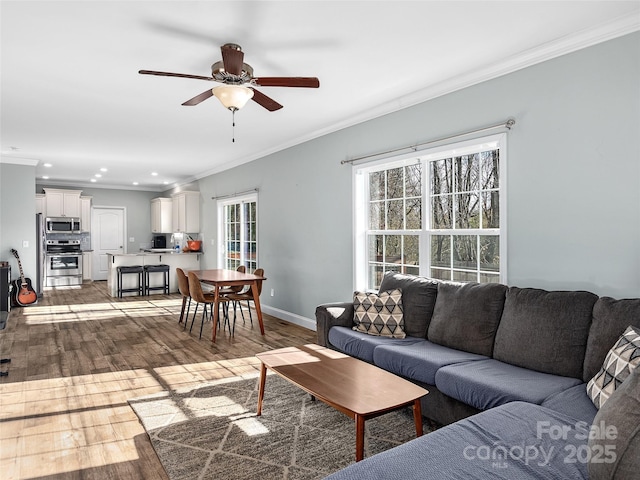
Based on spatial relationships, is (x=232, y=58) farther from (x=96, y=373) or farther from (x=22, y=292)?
(x=22, y=292)

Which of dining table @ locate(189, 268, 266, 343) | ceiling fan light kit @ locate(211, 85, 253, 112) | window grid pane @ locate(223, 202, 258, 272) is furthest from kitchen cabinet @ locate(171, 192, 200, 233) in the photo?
ceiling fan light kit @ locate(211, 85, 253, 112)

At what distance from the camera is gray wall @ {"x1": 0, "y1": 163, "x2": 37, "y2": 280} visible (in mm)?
7238

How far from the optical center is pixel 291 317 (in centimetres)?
609

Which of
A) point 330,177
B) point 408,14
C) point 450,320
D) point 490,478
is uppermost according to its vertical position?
point 408,14

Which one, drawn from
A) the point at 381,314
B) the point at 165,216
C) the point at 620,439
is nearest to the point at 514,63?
the point at 381,314

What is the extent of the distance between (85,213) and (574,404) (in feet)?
36.9

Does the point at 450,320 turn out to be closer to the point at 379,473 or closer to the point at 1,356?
the point at 379,473

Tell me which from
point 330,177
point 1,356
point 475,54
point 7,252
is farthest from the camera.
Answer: point 7,252

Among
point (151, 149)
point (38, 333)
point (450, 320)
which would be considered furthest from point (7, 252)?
point (450, 320)

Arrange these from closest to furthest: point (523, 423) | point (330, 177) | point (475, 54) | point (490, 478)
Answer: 1. point (490, 478)
2. point (523, 423)
3. point (475, 54)
4. point (330, 177)

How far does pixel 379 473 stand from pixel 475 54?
2.98 m

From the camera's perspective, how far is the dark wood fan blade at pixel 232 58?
2605 mm

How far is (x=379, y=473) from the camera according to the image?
147cm

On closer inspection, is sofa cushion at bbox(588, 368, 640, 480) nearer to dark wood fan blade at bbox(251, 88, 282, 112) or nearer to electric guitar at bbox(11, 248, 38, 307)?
dark wood fan blade at bbox(251, 88, 282, 112)
